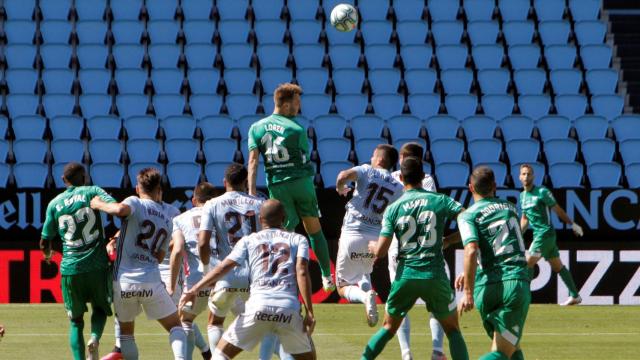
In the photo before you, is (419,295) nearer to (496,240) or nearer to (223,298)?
(496,240)

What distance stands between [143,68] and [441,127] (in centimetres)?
592

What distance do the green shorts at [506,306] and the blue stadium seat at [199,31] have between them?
49.7 ft

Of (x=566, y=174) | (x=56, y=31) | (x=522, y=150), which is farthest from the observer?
(x=56, y=31)

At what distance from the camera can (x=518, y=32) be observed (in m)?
25.0

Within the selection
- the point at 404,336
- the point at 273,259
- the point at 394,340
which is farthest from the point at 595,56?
the point at 273,259

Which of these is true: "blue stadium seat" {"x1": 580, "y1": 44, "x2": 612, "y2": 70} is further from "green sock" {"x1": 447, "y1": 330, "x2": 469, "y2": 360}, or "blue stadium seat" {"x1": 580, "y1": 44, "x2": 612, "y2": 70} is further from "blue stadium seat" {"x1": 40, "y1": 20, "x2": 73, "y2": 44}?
"green sock" {"x1": 447, "y1": 330, "x2": 469, "y2": 360}

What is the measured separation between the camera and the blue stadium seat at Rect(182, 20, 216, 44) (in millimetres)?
24312

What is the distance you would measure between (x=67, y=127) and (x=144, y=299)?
36.2 feet

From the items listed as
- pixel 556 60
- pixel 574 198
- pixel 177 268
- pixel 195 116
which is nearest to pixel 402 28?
pixel 556 60

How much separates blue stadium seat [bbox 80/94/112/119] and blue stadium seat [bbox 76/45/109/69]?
48.9 inches

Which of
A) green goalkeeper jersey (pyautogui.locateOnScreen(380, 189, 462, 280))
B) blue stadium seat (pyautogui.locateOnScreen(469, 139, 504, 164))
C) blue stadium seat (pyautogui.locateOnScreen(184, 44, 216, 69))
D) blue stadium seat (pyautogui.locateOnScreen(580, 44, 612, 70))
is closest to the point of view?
green goalkeeper jersey (pyautogui.locateOnScreen(380, 189, 462, 280))

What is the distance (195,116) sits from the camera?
22.3 metres

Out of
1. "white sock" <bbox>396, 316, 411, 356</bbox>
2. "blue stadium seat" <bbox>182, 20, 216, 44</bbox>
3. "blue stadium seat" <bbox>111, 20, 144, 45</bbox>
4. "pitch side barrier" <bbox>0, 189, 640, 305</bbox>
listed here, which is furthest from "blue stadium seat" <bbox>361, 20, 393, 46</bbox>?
"white sock" <bbox>396, 316, 411, 356</bbox>

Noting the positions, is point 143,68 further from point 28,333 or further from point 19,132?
point 28,333
